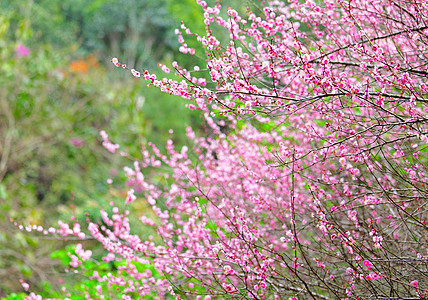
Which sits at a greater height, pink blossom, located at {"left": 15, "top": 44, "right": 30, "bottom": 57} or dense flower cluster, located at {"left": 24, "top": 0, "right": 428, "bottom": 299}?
pink blossom, located at {"left": 15, "top": 44, "right": 30, "bottom": 57}

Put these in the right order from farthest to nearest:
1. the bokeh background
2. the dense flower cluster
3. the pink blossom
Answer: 1. the pink blossom
2. the bokeh background
3. the dense flower cluster

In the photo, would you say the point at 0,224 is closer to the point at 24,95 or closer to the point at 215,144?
the point at 24,95

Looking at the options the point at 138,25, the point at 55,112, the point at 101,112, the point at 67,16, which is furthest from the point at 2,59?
the point at 67,16

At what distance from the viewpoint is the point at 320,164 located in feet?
10.1

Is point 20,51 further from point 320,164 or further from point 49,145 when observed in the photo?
point 320,164

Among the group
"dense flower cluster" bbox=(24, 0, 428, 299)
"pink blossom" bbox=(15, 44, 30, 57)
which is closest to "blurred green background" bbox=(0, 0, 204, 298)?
"pink blossom" bbox=(15, 44, 30, 57)

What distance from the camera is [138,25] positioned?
19281mm

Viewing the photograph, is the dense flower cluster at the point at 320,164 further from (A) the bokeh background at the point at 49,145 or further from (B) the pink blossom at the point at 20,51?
(B) the pink blossom at the point at 20,51

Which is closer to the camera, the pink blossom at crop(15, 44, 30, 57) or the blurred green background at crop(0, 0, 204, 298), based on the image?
the blurred green background at crop(0, 0, 204, 298)

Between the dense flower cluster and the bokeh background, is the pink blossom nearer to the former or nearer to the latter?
the bokeh background

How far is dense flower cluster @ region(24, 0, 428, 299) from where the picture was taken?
82.7 inches

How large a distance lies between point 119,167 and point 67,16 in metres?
14.2

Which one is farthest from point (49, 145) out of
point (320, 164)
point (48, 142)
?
point (320, 164)

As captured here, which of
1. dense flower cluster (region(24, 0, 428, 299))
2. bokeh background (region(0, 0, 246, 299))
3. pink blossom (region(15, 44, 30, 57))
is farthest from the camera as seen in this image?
pink blossom (region(15, 44, 30, 57))
